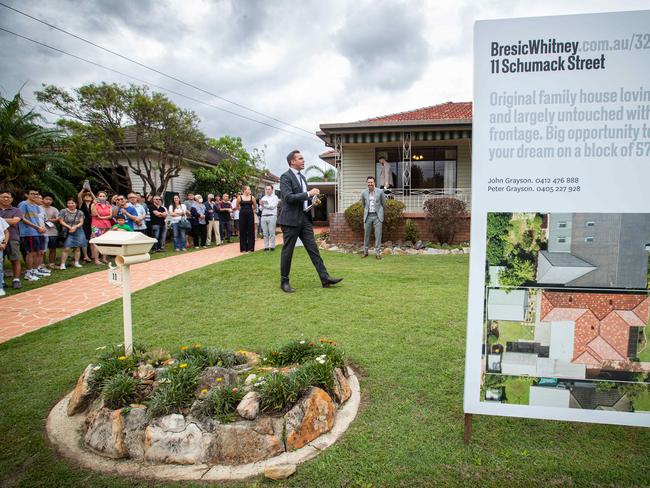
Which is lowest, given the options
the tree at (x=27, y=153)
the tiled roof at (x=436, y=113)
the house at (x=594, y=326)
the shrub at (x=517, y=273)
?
the house at (x=594, y=326)

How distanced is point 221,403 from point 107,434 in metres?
0.78

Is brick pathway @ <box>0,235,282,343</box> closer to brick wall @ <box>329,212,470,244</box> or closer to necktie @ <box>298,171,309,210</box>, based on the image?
necktie @ <box>298,171,309,210</box>

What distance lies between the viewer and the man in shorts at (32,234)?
818cm

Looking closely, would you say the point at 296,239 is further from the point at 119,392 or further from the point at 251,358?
the point at 119,392

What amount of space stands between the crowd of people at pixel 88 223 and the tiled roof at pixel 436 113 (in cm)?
684

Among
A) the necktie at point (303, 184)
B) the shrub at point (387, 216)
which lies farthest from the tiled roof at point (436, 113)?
the necktie at point (303, 184)

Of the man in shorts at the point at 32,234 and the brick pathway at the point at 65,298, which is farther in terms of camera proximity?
the man in shorts at the point at 32,234

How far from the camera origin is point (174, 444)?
242 centimetres

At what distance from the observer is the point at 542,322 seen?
7.59 ft

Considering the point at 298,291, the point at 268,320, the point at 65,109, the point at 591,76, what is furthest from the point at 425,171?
the point at 65,109

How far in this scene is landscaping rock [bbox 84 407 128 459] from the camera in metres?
2.48

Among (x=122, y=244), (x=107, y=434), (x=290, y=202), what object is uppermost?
(x=290, y=202)

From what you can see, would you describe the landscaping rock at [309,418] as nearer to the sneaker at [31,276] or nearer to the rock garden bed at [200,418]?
the rock garden bed at [200,418]

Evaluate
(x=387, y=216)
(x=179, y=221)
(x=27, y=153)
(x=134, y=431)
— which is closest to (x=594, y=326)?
(x=134, y=431)
